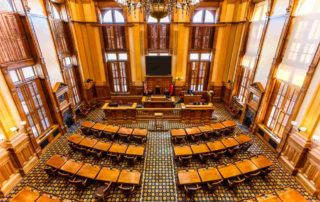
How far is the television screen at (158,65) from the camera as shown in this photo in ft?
42.5

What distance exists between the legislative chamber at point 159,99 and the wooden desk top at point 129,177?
0.13 feet

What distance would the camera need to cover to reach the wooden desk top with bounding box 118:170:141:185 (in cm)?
584

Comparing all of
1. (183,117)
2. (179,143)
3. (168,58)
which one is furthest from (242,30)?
(179,143)

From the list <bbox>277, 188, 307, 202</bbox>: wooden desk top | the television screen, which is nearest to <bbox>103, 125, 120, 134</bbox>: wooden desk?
the television screen

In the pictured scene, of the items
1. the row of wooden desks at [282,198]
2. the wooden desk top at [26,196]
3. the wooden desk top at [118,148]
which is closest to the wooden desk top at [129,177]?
the wooden desk top at [118,148]

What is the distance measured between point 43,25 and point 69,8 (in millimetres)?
3069

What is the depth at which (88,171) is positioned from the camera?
6223 mm

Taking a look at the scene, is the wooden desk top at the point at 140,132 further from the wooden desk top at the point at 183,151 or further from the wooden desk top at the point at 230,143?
the wooden desk top at the point at 230,143

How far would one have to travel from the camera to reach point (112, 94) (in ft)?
45.8

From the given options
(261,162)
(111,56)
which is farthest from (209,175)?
(111,56)

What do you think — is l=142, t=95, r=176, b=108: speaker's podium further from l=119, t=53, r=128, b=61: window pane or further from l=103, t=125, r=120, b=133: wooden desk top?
l=119, t=53, r=128, b=61: window pane

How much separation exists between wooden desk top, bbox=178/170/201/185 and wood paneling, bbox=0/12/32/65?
833 centimetres

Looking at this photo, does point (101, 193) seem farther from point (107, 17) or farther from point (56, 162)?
point (107, 17)

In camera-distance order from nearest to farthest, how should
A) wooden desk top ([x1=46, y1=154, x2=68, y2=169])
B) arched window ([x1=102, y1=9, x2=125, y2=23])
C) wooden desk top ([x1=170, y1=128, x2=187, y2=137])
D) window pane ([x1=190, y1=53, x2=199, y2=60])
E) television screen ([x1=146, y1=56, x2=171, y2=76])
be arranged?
wooden desk top ([x1=46, y1=154, x2=68, y2=169]), wooden desk top ([x1=170, y1=128, x2=187, y2=137]), arched window ([x1=102, y1=9, x2=125, y2=23]), television screen ([x1=146, y1=56, x2=171, y2=76]), window pane ([x1=190, y1=53, x2=199, y2=60])
